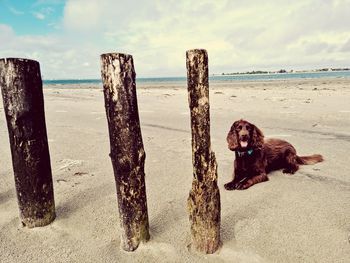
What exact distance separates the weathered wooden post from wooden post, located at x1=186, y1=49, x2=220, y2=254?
4.80 feet

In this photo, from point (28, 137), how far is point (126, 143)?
1.00 m

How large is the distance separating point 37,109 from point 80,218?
1.21 meters

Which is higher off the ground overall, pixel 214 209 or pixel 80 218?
pixel 214 209

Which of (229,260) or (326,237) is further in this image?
(326,237)

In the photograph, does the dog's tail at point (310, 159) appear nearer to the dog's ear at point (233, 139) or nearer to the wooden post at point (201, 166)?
the dog's ear at point (233, 139)

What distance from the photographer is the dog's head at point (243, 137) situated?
4418 mm

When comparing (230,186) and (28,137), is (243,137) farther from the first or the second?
(28,137)

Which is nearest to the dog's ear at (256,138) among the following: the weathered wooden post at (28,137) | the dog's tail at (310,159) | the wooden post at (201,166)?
the dog's tail at (310,159)

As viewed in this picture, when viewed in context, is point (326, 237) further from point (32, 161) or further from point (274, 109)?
point (274, 109)

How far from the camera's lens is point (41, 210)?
10.5ft

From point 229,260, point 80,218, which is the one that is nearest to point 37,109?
point 80,218

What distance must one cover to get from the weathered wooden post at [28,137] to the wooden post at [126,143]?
0.82 meters

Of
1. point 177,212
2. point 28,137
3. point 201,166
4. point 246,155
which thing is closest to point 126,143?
point 201,166

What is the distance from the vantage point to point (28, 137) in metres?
3.01
